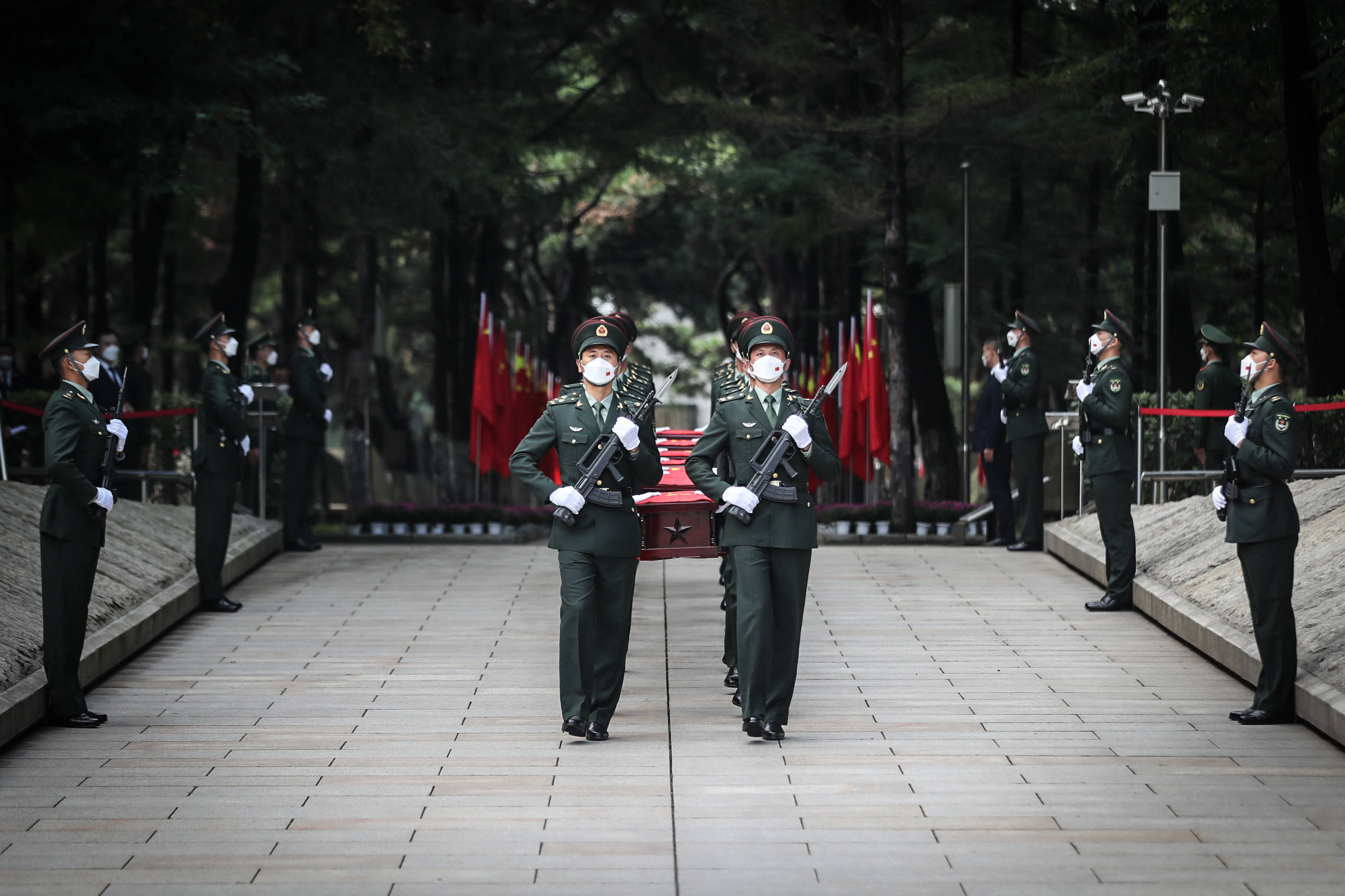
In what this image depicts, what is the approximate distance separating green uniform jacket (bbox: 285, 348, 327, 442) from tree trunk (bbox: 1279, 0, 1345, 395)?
426 inches

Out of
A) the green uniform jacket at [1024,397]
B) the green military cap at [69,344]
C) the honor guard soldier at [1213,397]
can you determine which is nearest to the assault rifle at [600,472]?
the green military cap at [69,344]

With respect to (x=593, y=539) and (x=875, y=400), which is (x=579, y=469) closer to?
(x=593, y=539)

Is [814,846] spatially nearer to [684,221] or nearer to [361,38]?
[361,38]

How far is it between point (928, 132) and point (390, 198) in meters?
7.29

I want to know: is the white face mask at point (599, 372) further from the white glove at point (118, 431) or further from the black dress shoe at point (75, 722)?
the black dress shoe at point (75, 722)

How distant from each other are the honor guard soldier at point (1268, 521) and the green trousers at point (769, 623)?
227 centimetres

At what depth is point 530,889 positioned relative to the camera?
5.93 metres

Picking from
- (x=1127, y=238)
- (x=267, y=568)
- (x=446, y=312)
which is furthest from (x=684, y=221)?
(x=267, y=568)

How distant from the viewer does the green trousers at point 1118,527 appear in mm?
12461

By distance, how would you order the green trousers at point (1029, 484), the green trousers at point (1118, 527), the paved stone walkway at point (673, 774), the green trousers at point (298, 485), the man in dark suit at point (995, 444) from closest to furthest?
the paved stone walkway at point (673, 774) → the green trousers at point (1118, 527) → the green trousers at point (1029, 484) → the green trousers at point (298, 485) → the man in dark suit at point (995, 444)

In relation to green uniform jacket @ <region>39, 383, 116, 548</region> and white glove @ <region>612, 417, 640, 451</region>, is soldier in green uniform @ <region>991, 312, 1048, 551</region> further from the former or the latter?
green uniform jacket @ <region>39, 383, 116, 548</region>

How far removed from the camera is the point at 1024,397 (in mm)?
15320

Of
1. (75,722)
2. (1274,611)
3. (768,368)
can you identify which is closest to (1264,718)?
(1274,611)

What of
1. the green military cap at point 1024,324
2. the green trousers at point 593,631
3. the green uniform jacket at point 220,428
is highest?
the green military cap at point 1024,324
